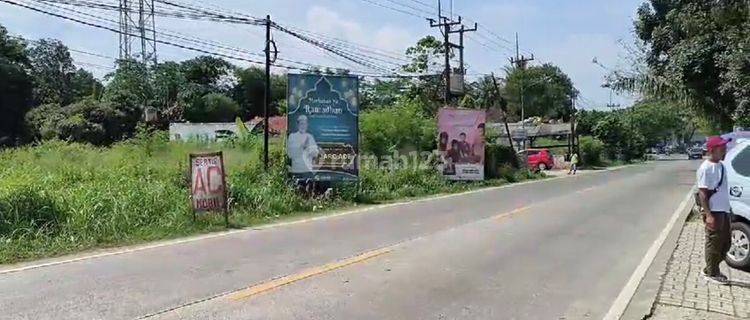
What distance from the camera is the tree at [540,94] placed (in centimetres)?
9794

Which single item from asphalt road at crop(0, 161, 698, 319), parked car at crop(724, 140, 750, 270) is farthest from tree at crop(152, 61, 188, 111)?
parked car at crop(724, 140, 750, 270)

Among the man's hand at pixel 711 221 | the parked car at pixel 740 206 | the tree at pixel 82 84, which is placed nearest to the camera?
the man's hand at pixel 711 221

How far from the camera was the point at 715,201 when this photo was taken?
29.0 ft

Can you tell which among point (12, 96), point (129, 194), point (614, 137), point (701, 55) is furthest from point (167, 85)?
point (129, 194)

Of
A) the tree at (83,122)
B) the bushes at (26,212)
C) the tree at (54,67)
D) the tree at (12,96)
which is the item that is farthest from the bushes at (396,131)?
the tree at (54,67)

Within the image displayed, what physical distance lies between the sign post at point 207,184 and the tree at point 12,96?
45350 millimetres

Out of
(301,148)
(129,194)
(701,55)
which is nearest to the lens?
(129,194)

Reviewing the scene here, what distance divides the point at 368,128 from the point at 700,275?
21335mm

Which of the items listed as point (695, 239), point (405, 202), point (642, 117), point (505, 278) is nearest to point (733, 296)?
point (505, 278)

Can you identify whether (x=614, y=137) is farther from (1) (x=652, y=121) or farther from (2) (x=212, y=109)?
(2) (x=212, y=109)

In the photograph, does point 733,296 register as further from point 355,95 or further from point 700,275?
point 355,95

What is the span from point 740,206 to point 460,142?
23.5m

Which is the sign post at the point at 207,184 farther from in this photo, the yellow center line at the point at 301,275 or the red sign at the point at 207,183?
the yellow center line at the point at 301,275

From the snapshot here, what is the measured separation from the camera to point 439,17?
4259cm
